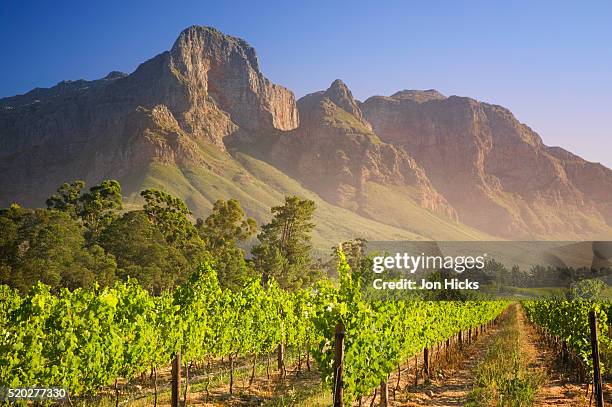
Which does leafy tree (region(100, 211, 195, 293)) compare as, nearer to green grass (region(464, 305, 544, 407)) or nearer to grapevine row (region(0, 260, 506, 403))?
grapevine row (region(0, 260, 506, 403))

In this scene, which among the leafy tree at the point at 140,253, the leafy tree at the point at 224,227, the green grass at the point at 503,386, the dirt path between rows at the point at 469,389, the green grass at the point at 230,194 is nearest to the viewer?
the green grass at the point at 503,386

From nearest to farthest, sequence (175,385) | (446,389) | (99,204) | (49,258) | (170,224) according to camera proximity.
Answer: (175,385), (446,389), (49,258), (99,204), (170,224)

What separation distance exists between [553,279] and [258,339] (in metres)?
160

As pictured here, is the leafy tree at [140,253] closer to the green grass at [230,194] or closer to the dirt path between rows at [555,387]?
the dirt path between rows at [555,387]

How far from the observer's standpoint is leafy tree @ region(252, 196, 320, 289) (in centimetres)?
7256

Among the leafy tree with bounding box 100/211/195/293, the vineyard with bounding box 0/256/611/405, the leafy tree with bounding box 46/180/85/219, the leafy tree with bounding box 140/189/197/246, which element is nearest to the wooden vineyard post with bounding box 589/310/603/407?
the vineyard with bounding box 0/256/611/405

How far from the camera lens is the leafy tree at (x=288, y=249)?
72562mm

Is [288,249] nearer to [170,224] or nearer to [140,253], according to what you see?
[170,224]

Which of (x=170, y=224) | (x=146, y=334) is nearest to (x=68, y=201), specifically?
(x=170, y=224)

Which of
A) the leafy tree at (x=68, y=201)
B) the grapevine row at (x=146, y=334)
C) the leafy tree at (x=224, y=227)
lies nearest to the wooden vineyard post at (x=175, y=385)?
the grapevine row at (x=146, y=334)

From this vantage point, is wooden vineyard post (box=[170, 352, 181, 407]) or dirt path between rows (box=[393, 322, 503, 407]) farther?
dirt path between rows (box=[393, 322, 503, 407])

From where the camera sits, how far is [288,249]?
8162cm

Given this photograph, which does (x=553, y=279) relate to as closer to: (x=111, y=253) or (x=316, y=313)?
(x=111, y=253)

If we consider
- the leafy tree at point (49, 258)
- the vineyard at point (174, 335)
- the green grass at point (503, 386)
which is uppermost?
the leafy tree at point (49, 258)
